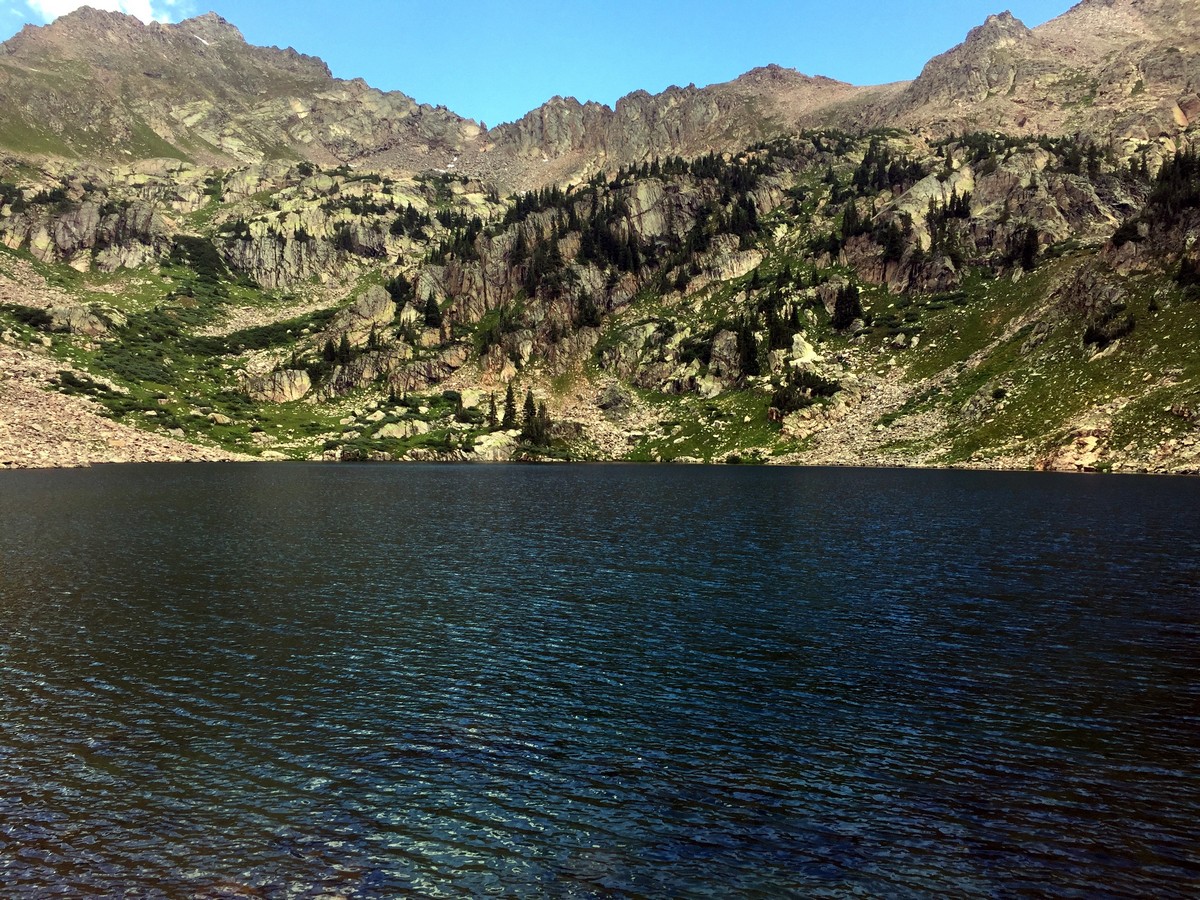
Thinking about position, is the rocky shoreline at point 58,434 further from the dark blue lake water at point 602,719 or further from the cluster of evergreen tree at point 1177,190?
the cluster of evergreen tree at point 1177,190

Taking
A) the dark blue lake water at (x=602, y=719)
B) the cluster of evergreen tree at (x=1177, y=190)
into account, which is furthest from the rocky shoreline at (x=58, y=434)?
the cluster of evergreen tree at (x=1177, y=190)

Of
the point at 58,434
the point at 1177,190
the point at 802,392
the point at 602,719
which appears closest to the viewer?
the point at 602,719

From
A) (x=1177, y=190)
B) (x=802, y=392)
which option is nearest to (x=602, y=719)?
(x=802, y=392)

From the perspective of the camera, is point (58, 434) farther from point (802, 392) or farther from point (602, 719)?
point (802, 392)

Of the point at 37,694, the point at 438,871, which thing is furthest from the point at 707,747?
the point at 37,694

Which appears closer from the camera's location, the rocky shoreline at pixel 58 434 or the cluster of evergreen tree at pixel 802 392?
the rocky shoreline at pixel 58 434

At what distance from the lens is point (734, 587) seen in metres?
45.8

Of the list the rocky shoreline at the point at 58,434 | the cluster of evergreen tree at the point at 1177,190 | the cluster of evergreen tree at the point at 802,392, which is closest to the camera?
the rocky shoreline at the point at 58,434

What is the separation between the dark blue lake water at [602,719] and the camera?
16.5 meters

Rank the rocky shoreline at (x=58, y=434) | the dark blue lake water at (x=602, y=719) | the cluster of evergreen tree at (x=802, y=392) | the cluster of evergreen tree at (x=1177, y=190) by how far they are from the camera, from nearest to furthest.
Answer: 1. the dark blue lake water at (x=602, y=719)
2. the rocky shoreline at (x=58, y=434)
3. the cluster of evergreen tree at (x=1177, y=190)
4. the cluster of evergreen tree at (x=802, y=392)

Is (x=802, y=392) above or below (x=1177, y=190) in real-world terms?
below

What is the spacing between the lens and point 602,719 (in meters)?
25.4

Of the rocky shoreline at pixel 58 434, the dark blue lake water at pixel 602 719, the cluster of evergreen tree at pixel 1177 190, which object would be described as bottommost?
the dark blue lake water at pixel 602 719

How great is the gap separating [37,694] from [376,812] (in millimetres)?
18311
